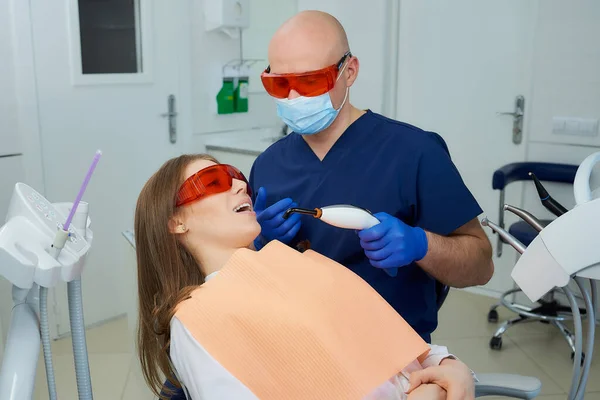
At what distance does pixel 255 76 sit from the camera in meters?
4.09

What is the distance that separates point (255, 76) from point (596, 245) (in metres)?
3.38

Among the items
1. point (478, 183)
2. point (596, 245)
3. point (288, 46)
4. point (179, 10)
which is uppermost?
point (179, 10)

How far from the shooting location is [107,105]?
10.4 ft

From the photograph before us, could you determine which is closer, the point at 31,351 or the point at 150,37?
the point at 31,351

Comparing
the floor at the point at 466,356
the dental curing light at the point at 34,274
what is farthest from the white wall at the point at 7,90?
the dental curing light at the point at 34,274

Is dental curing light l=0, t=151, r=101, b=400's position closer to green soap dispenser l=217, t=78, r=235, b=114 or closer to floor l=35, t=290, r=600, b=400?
floor l=35, t=290, r=600, b=400

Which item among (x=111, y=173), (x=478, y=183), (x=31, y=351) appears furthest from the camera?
(x=478, y=183)

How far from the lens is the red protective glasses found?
138cm

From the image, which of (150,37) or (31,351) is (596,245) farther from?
(150,37)

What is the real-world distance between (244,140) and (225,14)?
777mm

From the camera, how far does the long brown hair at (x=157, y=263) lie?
1356 mm

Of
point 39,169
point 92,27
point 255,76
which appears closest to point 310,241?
point 39,169

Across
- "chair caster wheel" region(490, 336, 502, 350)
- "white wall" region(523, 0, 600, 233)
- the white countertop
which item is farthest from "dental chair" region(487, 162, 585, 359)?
the white countertop

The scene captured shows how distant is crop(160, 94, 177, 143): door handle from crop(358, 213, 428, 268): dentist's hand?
2388mm
